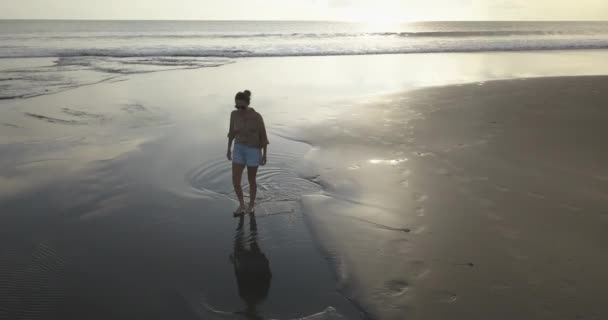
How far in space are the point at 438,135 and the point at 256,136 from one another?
202 inches

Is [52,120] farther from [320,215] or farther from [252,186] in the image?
[320,215]

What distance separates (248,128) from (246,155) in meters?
0.38

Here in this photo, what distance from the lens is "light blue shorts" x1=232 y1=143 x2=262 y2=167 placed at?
5.30 meters

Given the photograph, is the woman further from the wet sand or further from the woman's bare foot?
the wet sand

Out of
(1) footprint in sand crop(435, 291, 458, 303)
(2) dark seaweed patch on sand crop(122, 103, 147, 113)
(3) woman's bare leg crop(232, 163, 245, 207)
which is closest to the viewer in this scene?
(1) footprint in sand crop(435, 291, 458, 303)

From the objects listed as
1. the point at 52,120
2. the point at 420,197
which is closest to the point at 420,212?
the point at 420,197

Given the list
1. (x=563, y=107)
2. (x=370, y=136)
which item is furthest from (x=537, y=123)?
(x=370, y=136)

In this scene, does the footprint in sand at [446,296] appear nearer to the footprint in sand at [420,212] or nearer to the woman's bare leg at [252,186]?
the footprint in sand at [420,212]

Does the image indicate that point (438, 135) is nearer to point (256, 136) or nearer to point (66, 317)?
point (256, 136)

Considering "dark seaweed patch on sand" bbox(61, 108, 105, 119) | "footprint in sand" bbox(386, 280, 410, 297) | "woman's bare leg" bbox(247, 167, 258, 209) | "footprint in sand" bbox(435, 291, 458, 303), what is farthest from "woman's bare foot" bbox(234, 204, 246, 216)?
"dark seaweed patch on sand" bbox(61, 108, 105, 119)

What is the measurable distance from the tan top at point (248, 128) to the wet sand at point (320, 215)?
3.20 ft

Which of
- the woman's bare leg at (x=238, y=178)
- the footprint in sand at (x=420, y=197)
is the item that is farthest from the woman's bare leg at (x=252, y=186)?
the footprint in sand at (x=420, y=197)

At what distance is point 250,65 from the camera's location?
2377 cm

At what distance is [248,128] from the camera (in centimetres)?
519
